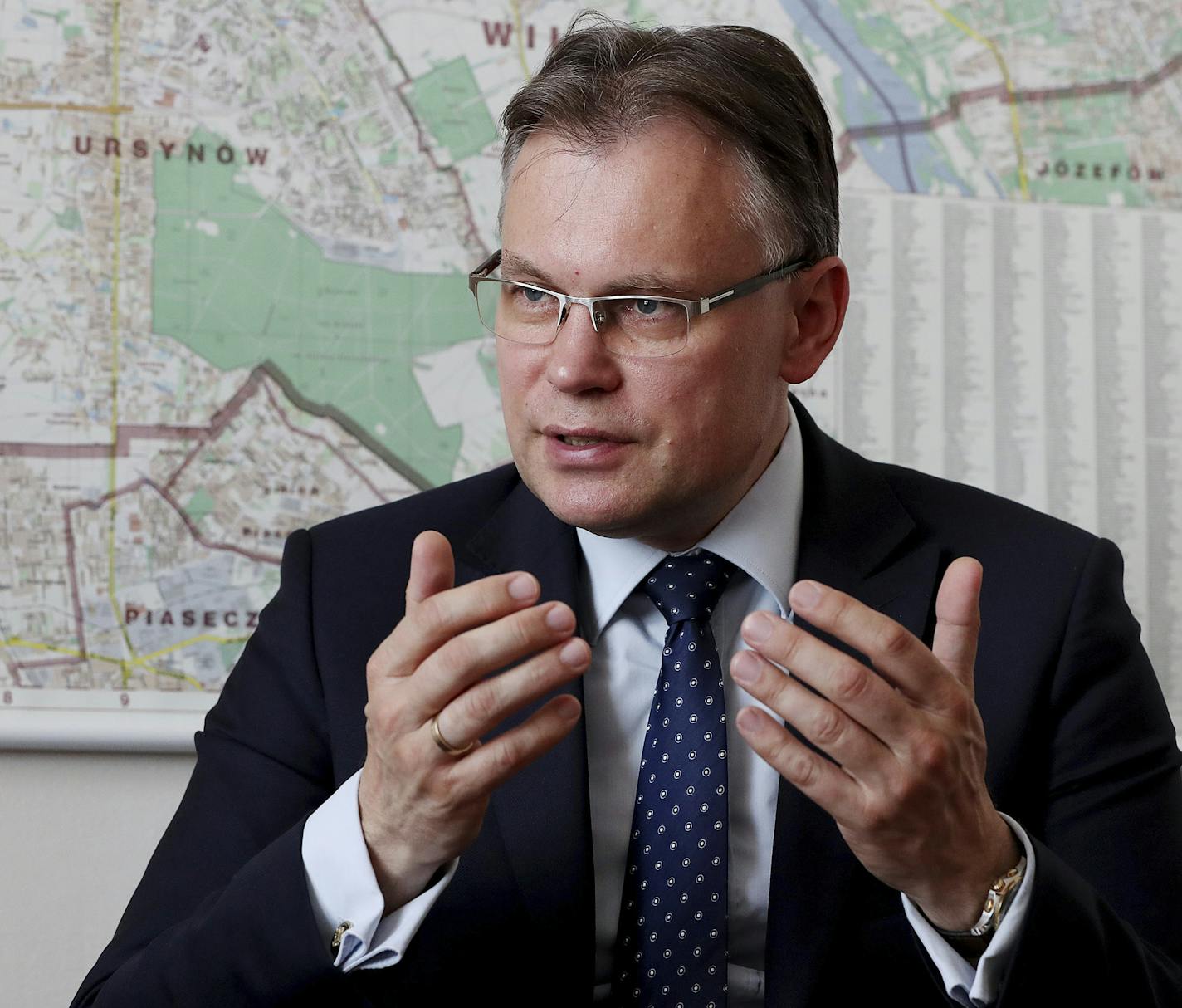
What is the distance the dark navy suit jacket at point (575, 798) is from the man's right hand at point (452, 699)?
0.47 feet

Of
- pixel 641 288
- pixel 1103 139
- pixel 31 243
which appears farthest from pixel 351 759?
pixel 1103 139

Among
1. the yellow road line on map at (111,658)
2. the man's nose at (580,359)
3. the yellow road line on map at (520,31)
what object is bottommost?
the yellow road line on map at (111,658)

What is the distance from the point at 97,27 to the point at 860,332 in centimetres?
122

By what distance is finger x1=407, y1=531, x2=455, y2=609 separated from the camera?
94cm

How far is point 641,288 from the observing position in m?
1.16

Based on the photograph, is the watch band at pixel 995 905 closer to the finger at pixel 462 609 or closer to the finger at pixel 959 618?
the finger at pixel 959 618

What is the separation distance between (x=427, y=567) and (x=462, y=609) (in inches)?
2.5

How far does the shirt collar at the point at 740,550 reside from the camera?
1293mm

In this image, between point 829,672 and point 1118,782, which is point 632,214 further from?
point 1118,782

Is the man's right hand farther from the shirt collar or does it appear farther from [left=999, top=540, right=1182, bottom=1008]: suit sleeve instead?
[left=999, top=540, right=1182, bottom=1008]: suit sleeve

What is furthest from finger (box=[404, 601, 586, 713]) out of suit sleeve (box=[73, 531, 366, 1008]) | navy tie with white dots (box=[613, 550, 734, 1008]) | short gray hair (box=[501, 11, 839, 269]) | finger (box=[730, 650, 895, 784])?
short gray hair (box=[501, 11, 839, 269])

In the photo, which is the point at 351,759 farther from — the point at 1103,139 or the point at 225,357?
the point at 1103,139

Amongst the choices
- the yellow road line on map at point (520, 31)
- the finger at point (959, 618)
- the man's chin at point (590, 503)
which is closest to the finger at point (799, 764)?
the finger at point (959, 618)

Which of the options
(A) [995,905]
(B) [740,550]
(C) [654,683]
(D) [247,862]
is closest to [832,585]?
(B) [740,550]
